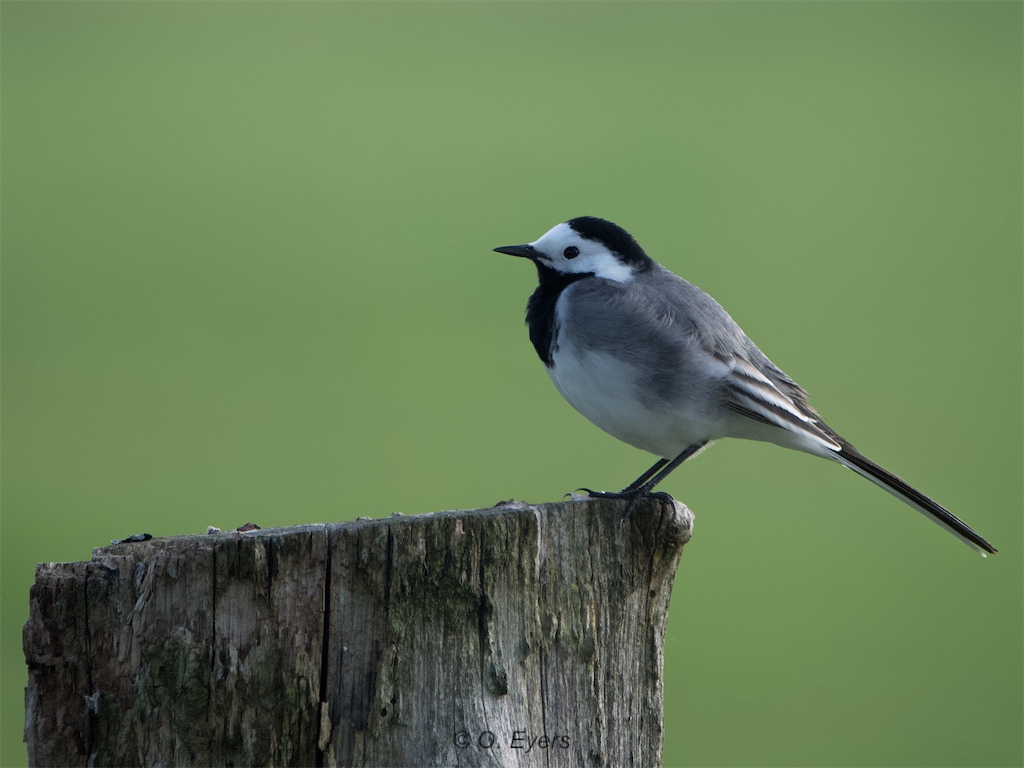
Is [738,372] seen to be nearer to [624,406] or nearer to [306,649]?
[624,406]

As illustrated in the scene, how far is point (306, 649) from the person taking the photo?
3428mm

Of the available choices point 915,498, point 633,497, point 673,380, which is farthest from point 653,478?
point 915,498

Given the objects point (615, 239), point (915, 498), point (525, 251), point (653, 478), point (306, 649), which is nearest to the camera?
point (306, 649)

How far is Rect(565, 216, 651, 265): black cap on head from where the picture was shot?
597 cm

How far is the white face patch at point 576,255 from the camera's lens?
596 centimetres

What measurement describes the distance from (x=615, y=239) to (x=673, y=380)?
1047 mm

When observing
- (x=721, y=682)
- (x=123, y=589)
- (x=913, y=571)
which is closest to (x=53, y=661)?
(x=123, y=589)

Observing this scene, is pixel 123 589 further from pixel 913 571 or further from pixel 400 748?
pixel 913 571

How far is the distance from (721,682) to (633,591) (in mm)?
7116

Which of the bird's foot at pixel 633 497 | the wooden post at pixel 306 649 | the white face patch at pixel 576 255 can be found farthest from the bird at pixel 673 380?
the wooden post at pixel 306 649

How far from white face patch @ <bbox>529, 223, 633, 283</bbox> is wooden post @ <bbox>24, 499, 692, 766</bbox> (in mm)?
2634

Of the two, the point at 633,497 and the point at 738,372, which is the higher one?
the point at 738,372

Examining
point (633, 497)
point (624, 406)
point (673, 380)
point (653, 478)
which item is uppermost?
point (673, 380)

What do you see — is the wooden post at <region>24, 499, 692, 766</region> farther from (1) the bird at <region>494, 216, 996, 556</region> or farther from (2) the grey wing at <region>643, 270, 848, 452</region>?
(2) the grey wing at <region>643, 270, 848, 452</region>
